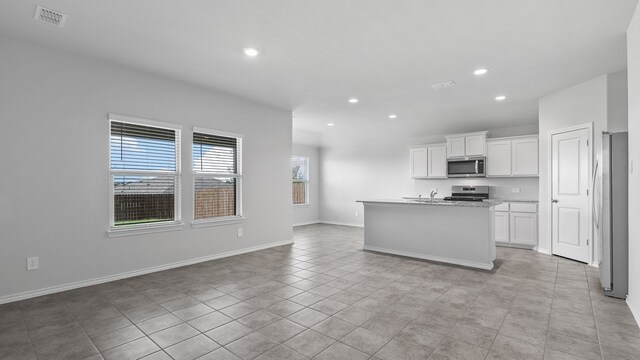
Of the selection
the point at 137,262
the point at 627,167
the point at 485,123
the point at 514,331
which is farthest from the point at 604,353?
the point at 485,123

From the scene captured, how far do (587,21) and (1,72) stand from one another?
573 cm

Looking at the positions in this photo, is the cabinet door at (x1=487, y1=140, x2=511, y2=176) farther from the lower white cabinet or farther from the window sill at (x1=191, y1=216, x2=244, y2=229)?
the window sill at (x1=191, y1=216, x2=244, y2=229)

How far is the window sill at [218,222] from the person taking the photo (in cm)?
464

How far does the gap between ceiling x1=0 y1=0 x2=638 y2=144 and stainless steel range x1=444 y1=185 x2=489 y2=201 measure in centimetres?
218

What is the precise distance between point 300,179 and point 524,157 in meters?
5.71

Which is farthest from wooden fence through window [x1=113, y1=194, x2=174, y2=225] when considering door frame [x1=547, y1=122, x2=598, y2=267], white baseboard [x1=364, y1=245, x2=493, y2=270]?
door frame [x1=547, y1=122, x2=598, y2=267]

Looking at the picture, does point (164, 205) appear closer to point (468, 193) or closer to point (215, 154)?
point (215, 154)

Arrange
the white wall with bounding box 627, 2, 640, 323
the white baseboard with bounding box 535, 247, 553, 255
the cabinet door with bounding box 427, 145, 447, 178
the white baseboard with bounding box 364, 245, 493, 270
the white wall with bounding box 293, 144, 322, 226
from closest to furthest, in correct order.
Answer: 1. the white wall with bounding box 627, 2, 640, 323
2. the white baseboard with bounding box 364, 245, 493, 270
3. the white baseboard with bounding box 535, 247, 553, 255
4. the cabinet door with bounding box 427, 145, 447, 178
5. the white wall with bounding box 293, 144, 322, 226

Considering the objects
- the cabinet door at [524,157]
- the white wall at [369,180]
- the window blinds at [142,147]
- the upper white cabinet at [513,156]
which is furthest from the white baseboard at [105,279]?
the cabinet door at [524,157]

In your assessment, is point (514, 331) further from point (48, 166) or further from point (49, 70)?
point (49, 70)

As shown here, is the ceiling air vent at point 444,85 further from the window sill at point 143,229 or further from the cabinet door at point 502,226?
the window sill at point 143,229

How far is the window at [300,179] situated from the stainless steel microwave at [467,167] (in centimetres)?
419

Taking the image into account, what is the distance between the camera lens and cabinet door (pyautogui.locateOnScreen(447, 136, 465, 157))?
22.0ft

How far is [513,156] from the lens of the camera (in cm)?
611
